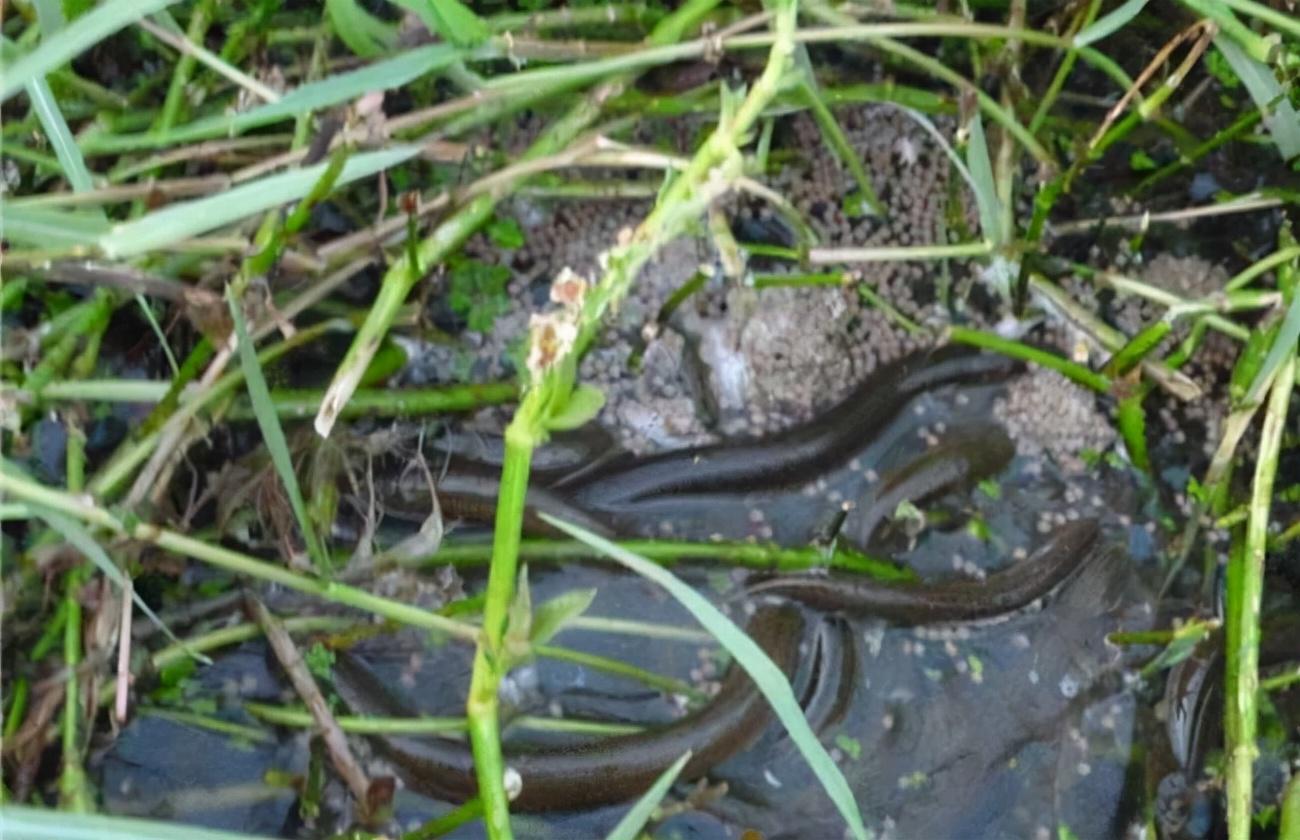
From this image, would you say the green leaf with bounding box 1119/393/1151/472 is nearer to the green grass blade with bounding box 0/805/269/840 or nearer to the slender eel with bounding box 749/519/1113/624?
the slender eel with bounding box 749/519/1113/624

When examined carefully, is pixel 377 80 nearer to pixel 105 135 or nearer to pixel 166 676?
pixel 105 135

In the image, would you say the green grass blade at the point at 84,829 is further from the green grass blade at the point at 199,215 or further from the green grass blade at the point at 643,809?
the green grass blade at the point at 199,215

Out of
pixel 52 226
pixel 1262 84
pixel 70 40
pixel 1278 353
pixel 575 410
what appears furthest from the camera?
pixel 1262 84

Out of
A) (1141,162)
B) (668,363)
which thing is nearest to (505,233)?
(668,363)

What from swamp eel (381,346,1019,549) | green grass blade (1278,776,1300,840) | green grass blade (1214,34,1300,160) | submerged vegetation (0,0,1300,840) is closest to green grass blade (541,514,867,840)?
submerged vegetation (0,0,1300,840)

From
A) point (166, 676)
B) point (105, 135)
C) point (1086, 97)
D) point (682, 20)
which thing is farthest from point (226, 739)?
point (1086, 97)

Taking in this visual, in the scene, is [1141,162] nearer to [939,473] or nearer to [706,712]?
[939,473]

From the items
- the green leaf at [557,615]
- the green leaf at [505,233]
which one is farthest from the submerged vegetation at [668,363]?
the green leaf at [557,615]
